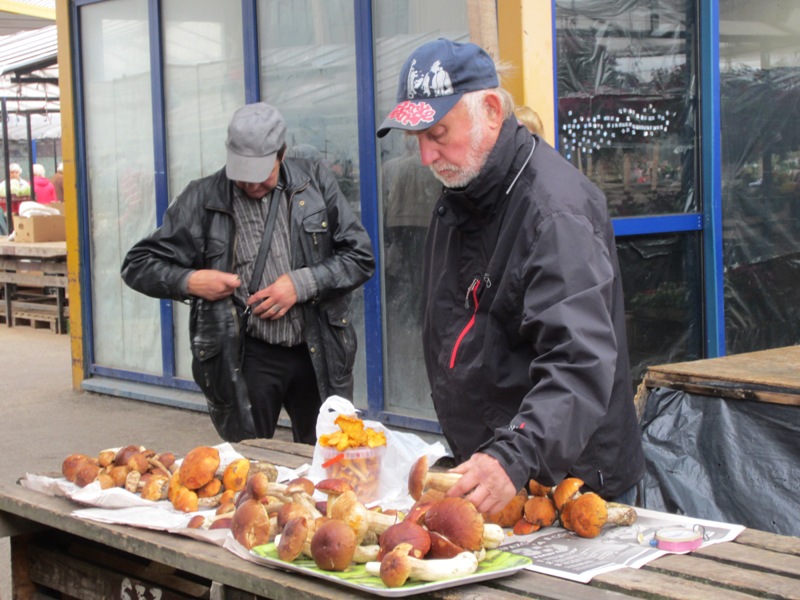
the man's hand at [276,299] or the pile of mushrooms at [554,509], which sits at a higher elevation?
the man's hand at [276,299]

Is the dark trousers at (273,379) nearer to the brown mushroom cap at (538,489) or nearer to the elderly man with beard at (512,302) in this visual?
the elderly man with beard at (512,302)

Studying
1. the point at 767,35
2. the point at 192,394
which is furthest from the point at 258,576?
the point at 192,394

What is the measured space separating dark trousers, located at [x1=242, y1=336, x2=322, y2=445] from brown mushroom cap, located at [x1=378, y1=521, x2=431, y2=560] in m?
2.31

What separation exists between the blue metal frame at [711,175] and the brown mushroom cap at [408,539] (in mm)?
4239

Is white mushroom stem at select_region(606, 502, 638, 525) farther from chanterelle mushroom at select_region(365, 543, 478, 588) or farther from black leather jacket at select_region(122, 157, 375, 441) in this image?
black leather jacket at select_region(122, 157, 375, 441)

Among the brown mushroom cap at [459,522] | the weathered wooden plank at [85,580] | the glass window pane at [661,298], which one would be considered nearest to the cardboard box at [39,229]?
the glass window pane at [661,298]

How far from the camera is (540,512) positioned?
2.46 metres

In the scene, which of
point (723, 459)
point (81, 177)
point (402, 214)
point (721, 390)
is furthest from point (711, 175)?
point (81, 177)

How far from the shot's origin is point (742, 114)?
244 inches

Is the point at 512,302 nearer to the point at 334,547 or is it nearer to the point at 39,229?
the point at 334,547

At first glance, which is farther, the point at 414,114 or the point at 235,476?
the point at 235,476

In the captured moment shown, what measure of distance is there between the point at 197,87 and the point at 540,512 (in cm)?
590

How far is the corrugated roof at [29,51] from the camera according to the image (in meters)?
12.2

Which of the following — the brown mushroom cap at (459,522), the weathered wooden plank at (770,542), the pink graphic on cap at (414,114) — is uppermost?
the pink graphic on cap at (414,114)
